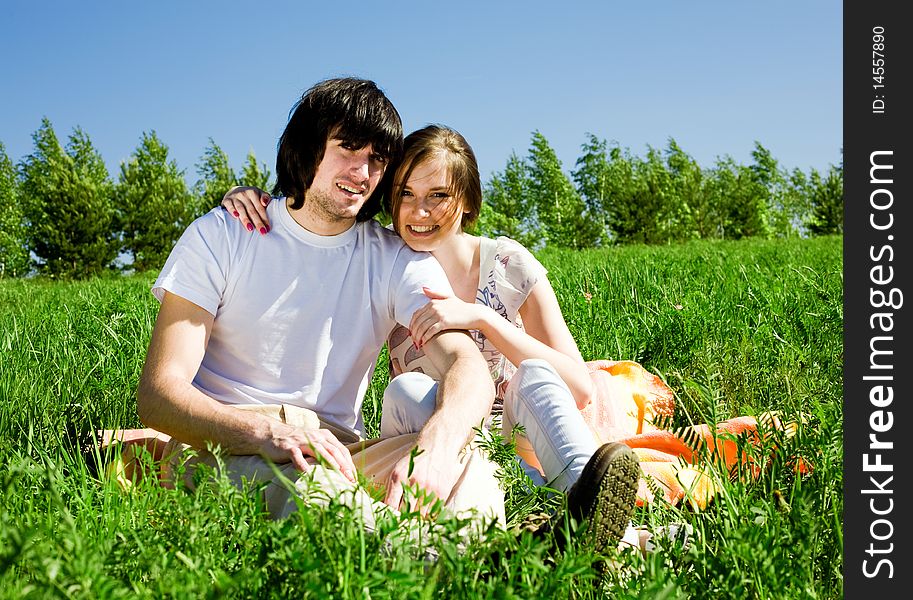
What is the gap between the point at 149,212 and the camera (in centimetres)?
3416

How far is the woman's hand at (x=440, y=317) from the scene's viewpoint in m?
2.94

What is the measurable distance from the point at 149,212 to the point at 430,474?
34.7m

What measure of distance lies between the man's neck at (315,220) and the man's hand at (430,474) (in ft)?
3.86

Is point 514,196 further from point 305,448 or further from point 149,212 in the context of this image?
point 305,448

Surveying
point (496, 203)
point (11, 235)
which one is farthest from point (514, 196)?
point (11, 235)

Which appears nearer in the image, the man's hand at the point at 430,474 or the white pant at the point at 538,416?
the man's hand at the point at 430,474

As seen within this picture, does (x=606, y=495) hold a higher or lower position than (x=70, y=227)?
lower

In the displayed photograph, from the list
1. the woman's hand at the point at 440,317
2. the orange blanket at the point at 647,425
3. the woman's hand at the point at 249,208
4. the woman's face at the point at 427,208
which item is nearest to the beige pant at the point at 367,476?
the woman's hand at the point at 440,317

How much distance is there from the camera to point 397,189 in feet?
11.2

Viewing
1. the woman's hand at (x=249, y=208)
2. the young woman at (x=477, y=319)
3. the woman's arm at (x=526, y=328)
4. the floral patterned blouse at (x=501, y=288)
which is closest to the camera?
the young woman at (x=477, y=319)

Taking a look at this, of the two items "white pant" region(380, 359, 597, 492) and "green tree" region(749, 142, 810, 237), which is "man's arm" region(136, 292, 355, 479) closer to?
"white pant" region(380, 359, 597, 492)

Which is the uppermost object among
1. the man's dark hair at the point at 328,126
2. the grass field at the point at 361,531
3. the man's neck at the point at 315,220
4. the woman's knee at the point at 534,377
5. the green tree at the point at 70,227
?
the green tree at the point at 70,227
